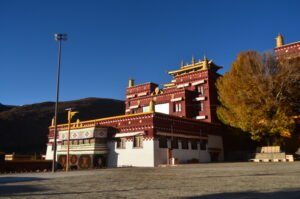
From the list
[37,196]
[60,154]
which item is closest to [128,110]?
[60,154]

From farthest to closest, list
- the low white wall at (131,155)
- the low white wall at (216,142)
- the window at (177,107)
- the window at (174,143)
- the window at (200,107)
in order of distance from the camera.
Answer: the window at (177,107), the window at (200,107), the low white wall at (216,142), the window at (174,143), the low white wall at (131,155)

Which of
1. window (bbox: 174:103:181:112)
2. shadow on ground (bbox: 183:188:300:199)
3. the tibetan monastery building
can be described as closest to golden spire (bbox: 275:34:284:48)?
the tibetan monastery building

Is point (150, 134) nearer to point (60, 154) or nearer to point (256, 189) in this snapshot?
point (60, 154)

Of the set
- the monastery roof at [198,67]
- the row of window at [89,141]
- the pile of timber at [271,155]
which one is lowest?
the pile of timber at [271,155]

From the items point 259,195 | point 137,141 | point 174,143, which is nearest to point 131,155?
point 137,141

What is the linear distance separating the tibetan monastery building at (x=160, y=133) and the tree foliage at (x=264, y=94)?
219 inches

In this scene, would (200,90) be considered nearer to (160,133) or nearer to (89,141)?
(160,133)

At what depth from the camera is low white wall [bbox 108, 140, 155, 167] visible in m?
34.1

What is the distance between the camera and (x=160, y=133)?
34.9 meters

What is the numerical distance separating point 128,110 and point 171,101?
9.68 meters

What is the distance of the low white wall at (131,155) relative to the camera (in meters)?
34.1

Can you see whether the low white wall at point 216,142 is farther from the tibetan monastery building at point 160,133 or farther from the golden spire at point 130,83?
the golden spire at point 130,83

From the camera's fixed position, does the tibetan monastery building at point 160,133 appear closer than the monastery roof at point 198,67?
Yes

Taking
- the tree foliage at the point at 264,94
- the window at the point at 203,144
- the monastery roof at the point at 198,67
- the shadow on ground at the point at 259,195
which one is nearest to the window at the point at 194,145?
the window at the point at 203,144
